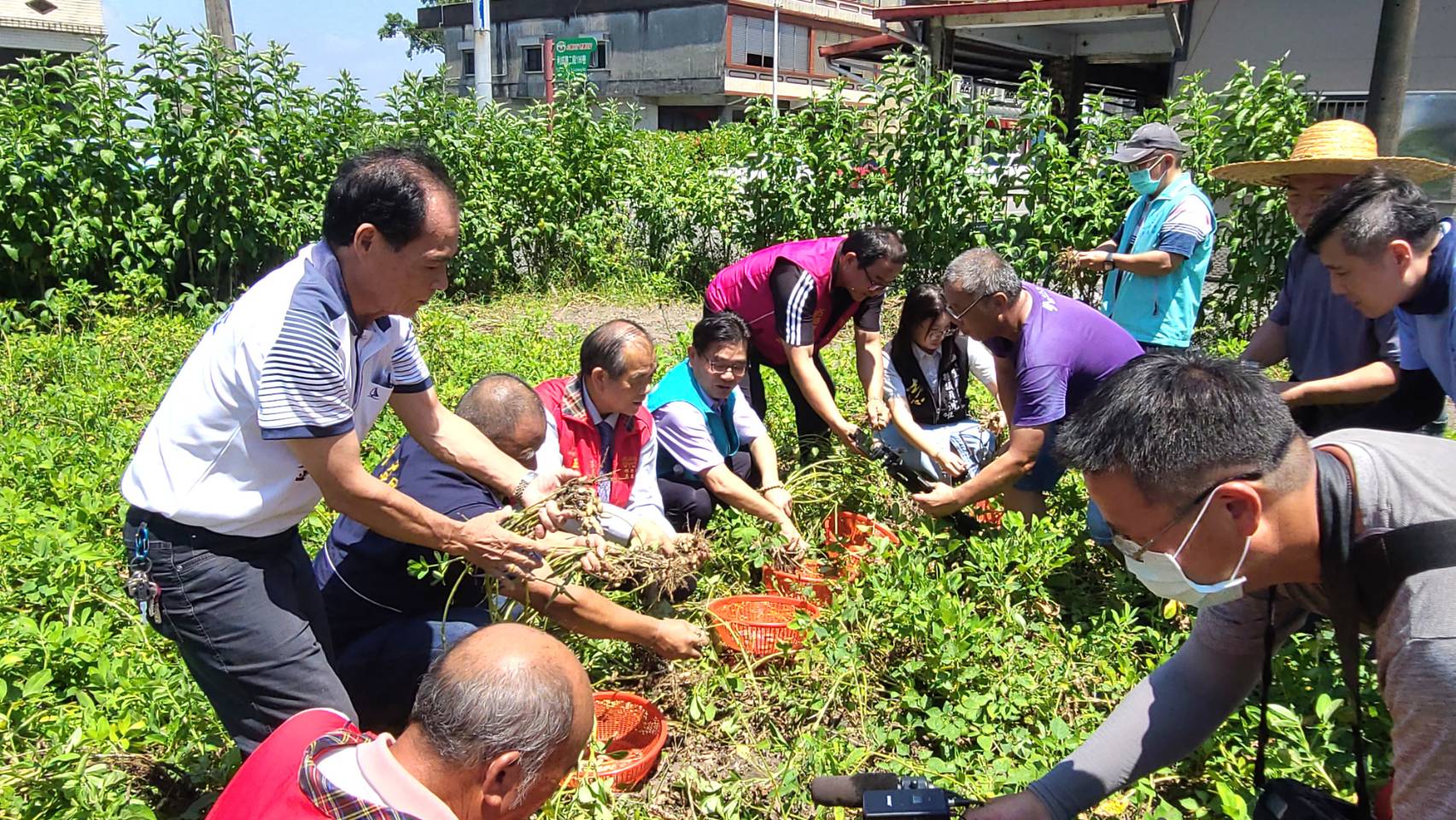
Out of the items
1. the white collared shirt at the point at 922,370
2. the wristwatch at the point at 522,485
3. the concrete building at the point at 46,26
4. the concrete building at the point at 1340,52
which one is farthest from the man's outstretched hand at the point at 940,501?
the concrete building at the point at 46,26

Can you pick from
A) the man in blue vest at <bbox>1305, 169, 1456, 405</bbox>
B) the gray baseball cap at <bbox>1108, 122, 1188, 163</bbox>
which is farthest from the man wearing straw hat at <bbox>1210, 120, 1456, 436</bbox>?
the gray baseball cap at <bbox>1108, 122, 1188, 163</bbox>

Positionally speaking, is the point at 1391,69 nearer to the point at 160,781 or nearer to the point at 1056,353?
the point at 1056,353

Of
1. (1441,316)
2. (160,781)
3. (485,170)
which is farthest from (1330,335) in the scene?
(485,170)

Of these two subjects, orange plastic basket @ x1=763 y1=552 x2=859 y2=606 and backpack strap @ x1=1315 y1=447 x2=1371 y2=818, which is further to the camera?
A: orange plastic basket @ x1=763 y1=552 x2=859 y2=606

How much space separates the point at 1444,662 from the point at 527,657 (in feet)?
4.45

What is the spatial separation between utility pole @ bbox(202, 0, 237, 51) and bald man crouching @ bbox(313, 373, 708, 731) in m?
8.68

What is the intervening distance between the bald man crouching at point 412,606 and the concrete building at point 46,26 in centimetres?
1947

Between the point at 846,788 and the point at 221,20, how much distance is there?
Answer: 34.8 ft

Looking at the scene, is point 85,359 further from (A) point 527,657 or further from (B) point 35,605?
(A) point 527,657

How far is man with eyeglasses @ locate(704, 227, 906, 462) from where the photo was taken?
14.6 feet

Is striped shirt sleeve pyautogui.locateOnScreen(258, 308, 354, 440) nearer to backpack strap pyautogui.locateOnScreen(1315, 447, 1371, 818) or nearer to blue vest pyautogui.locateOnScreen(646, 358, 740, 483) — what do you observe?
backpack strap pyautogui.locateOnScreen(1315, 447, 1371, 818)

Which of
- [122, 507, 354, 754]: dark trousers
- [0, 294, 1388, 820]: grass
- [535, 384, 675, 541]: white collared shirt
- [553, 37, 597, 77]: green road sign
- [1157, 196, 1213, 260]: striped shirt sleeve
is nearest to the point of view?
[122, 507, 354, 754]: dark trousers

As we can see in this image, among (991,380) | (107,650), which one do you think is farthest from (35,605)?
(991,380)

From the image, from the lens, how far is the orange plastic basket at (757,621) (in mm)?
3340
